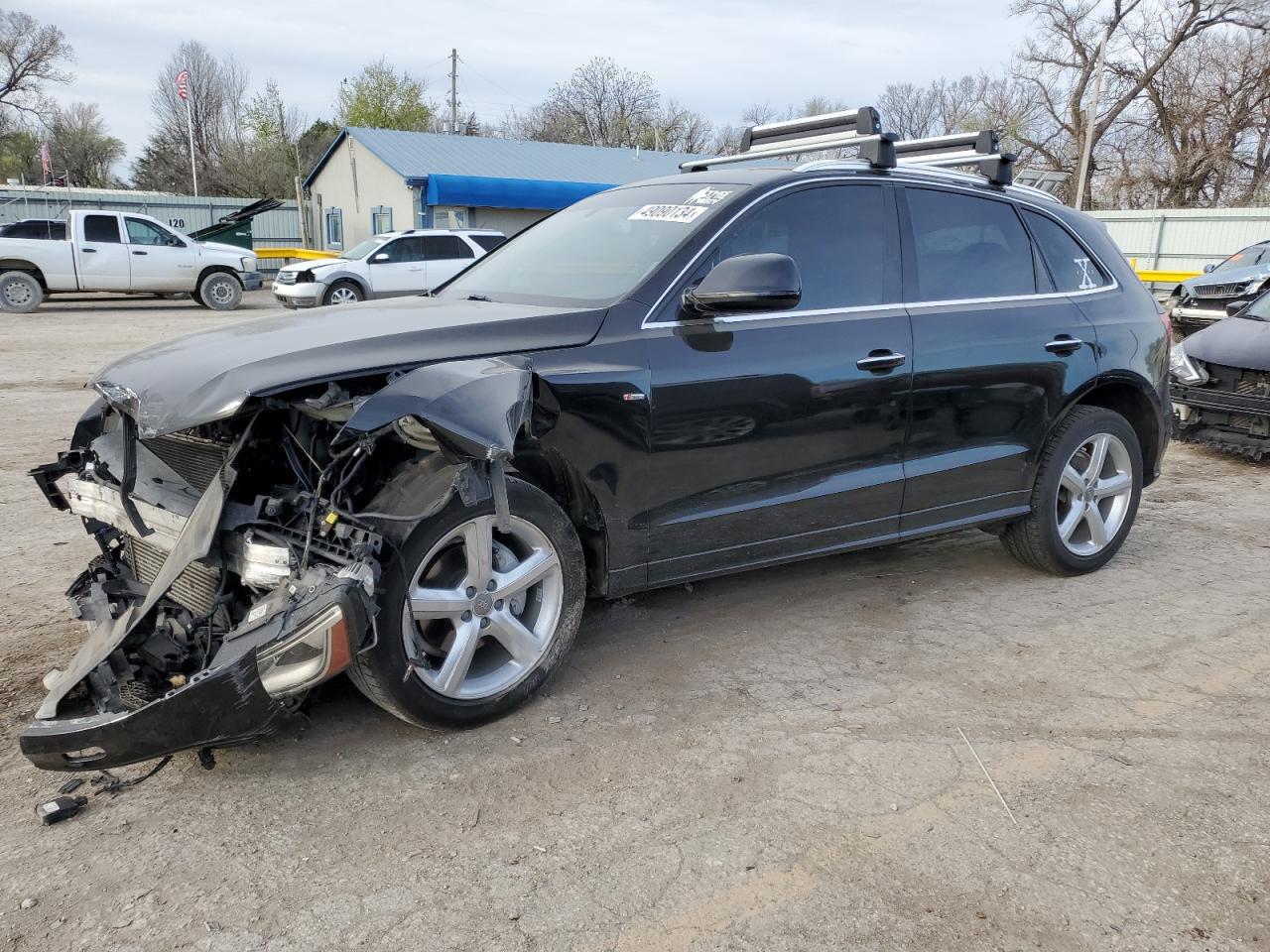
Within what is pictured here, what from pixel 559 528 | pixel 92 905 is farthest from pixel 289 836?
pixel 559 528

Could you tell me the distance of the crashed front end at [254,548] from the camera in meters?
2.66

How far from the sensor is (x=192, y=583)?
10.0ft

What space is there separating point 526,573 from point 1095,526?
10.4 ft

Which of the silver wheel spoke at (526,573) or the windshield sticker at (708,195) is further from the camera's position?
the windshield sticker at (708,195)

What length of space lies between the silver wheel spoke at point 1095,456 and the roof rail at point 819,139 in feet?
5.70

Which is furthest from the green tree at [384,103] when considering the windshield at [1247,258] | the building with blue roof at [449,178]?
the windshield at [1247,258]

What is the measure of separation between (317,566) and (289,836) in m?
0.74

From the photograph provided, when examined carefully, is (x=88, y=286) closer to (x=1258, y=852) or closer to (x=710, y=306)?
(x=710, y=306)

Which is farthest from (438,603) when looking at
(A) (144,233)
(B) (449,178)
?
(B) (449,178)

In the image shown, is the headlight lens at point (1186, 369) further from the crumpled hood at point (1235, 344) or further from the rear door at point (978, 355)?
the rear door at point (978, 355)

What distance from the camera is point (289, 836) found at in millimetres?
2701

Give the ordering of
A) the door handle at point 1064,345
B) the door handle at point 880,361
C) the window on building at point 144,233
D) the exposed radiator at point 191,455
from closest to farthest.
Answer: the exposed radiator at point 191,455, the door handle at point 880,361, the door handle at point 1064,345, the window on building at point 144,233

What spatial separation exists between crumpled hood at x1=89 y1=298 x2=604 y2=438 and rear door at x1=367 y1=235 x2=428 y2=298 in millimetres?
15779

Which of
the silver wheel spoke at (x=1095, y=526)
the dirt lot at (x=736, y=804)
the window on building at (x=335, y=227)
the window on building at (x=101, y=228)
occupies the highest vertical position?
the window on building at (x=335, y=227)
